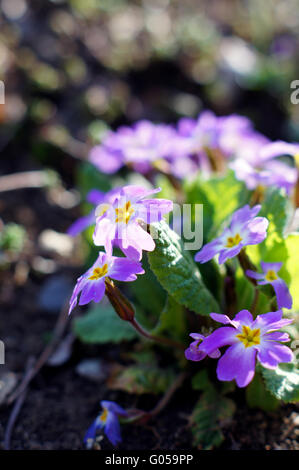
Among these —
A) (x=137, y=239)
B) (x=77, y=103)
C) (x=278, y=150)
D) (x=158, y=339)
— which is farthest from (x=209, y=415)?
(x=77, y=103)

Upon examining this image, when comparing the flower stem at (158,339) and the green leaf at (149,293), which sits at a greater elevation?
the green leaf at (149,293)

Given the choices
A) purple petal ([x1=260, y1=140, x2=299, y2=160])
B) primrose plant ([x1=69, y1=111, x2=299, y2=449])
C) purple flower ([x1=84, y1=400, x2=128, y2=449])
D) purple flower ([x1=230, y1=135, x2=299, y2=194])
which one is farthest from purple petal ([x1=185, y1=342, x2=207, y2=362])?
purple petal ([x1=260, y1=140, x2=299, y2=160])

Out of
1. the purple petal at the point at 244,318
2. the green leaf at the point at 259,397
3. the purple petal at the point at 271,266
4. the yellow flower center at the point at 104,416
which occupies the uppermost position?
the purple petal at the point at 271,266

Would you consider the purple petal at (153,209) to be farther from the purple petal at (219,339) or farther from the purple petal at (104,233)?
the purple petal at (219,339)

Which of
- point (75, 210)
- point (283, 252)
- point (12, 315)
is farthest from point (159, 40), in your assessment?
point (283, 252)

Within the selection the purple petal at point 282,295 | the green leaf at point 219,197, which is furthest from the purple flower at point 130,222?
the green leaf at point 219,197

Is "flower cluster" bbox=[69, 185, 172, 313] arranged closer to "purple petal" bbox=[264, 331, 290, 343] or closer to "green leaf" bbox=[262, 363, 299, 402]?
"purple petal" bbox=[264, 331, 290, 343]

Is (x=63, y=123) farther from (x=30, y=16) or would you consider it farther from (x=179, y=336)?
(x=179, y=336)
